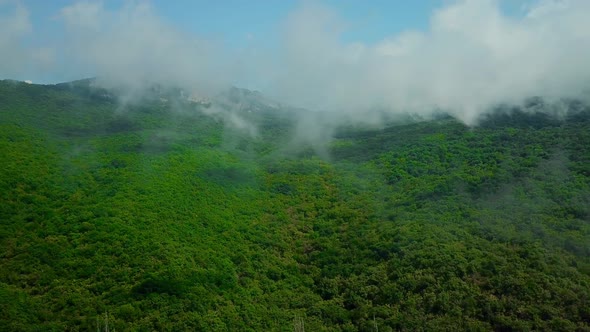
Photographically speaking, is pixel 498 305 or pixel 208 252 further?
pixel 208 252

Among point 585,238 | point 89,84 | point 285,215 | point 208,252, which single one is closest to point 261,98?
point 89,84

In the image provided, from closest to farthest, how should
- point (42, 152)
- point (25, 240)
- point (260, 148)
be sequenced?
point (25, 240), point (42, 152), point (260, 148)

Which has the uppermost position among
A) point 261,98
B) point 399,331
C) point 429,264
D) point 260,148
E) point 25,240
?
point 261,98

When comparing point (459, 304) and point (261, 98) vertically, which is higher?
point (261, 98)

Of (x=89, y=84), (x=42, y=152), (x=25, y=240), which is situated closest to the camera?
(x=25, y=240)

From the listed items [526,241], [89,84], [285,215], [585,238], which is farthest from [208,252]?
[89,84]

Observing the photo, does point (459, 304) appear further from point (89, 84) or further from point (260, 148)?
point (89, 84)
